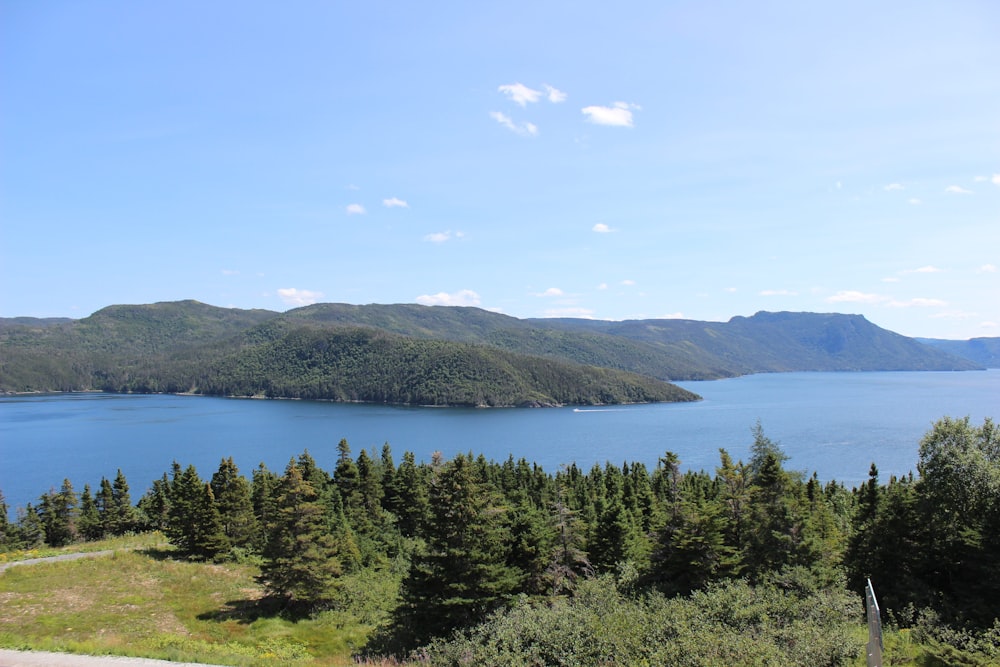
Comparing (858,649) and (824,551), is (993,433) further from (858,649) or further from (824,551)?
(858,649)

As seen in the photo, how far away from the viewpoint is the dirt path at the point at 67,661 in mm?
15445

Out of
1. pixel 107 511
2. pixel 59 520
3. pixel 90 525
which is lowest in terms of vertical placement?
pixel 90 525

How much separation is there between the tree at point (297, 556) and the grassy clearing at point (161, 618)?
129cm

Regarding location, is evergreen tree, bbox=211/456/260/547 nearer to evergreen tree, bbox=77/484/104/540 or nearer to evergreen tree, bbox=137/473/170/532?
evergreen tree, bbox=137/473/170/532

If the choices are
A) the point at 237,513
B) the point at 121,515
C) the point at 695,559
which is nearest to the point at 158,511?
the point at 121,515

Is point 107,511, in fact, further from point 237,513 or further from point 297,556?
point 297,556

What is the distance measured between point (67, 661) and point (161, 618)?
11213 millimetres

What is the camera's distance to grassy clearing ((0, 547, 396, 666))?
19125mm

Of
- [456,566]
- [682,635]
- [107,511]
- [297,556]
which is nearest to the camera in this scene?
[682,635]

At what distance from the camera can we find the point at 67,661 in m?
15.9

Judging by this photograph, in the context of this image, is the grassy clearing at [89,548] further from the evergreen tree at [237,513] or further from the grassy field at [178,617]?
the evergreen tree at [237,513]

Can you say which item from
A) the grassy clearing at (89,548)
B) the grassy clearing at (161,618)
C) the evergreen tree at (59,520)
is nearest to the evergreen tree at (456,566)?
the grassy clearing at (161,618)

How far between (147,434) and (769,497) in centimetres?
17323

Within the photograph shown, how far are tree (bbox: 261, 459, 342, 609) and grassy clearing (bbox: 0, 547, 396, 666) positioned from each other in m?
1.29
